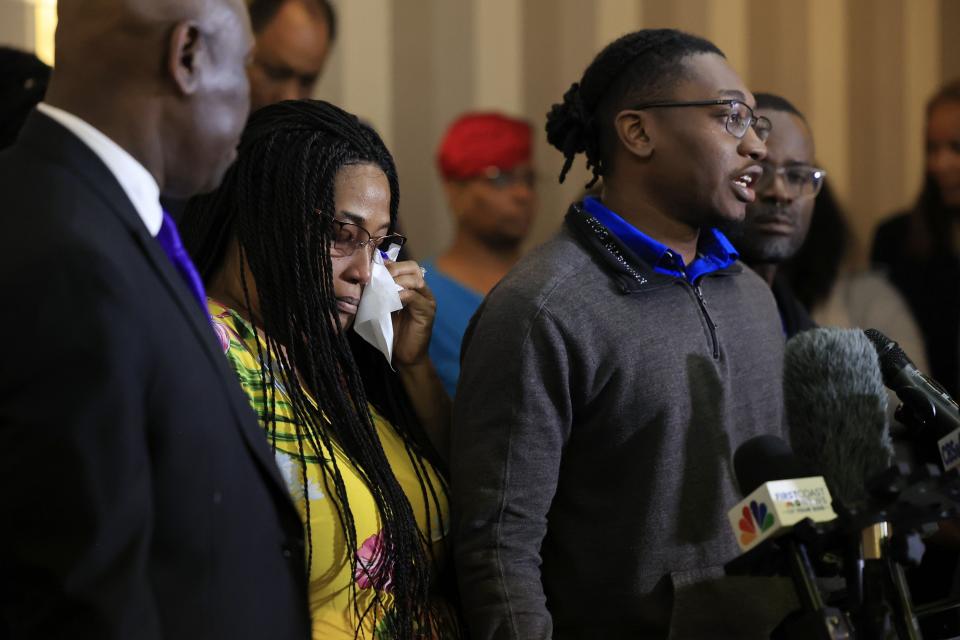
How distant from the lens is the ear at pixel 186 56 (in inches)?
49.4

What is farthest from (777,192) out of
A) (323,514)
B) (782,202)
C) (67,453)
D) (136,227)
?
(67,453)

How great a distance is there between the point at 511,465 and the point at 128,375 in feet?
2.58

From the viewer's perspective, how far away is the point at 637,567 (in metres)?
1.85

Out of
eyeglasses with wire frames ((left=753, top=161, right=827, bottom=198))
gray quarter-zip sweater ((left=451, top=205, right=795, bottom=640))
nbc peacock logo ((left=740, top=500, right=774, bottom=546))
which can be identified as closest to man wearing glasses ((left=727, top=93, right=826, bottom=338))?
eyeglasses with wire frames ((left=753, top=161, right=827, bottom=198))

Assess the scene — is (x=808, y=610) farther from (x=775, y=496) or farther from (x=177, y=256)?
(x=177, y=256)

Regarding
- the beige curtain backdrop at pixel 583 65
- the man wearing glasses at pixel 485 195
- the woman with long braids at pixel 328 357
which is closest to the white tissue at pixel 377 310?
the woman with long braids at pixel 328 357

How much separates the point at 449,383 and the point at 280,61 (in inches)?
36.2

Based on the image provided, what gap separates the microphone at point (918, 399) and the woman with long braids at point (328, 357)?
69cm

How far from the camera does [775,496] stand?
4.26 feet

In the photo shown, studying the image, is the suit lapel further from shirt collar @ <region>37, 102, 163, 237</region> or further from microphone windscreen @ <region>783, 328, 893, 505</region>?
microphone windscreen @ <region>783, 328, 893, 505</region>

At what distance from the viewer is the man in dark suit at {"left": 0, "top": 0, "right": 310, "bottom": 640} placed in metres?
1.10

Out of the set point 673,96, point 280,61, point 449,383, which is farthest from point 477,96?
point 673,96

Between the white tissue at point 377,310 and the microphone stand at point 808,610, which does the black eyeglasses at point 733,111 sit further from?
the microphone stand at point 808,610

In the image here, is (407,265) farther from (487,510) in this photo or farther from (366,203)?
(487,510)
